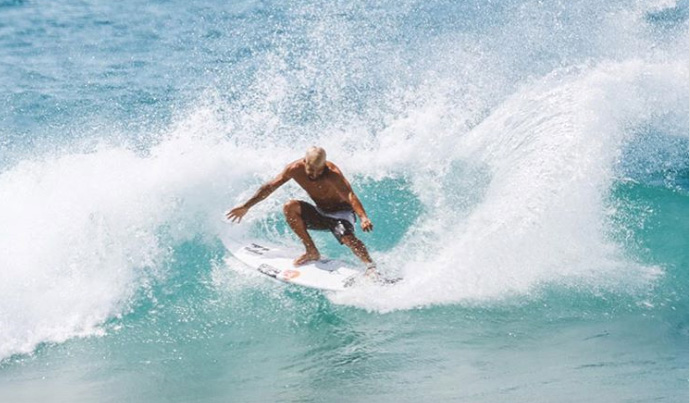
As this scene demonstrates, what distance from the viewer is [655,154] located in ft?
42.5

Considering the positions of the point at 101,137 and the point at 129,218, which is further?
the point at 101,137

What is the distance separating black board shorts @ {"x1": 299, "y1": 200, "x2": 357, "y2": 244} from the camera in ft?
30.9

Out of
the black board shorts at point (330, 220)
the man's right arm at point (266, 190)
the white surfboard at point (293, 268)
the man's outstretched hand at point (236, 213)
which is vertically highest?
the man's right arm at point (266, 190)

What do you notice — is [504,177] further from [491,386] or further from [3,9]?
[3,9]

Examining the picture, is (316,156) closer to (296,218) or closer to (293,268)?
(296,218)

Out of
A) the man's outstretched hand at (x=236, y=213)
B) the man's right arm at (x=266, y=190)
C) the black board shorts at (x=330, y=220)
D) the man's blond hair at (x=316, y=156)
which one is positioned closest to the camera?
the man's blond hair at (x=316, y=156)

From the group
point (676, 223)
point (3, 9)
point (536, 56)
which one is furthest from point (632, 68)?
point (3, 9)

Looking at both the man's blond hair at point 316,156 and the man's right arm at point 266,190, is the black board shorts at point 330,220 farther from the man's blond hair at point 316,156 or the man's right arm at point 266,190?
the man's blond hair at point 316,156

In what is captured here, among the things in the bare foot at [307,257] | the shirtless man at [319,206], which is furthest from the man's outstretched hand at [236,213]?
the bare foot at [307,257]

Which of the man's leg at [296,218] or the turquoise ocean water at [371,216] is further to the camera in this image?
the man's leg at [296,218]

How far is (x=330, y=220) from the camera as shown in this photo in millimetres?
9500

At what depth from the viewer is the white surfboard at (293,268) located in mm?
9305

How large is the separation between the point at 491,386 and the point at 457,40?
1260 centimetres

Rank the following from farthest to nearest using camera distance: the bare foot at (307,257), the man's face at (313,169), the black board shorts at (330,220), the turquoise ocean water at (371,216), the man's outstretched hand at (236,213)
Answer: the bare foot at (307,257) < the black board shorts at (330,220) < the man's outstretched hand at (236,213) < the man's face at (313,169) < the turquoise ocean water at (371,216)
